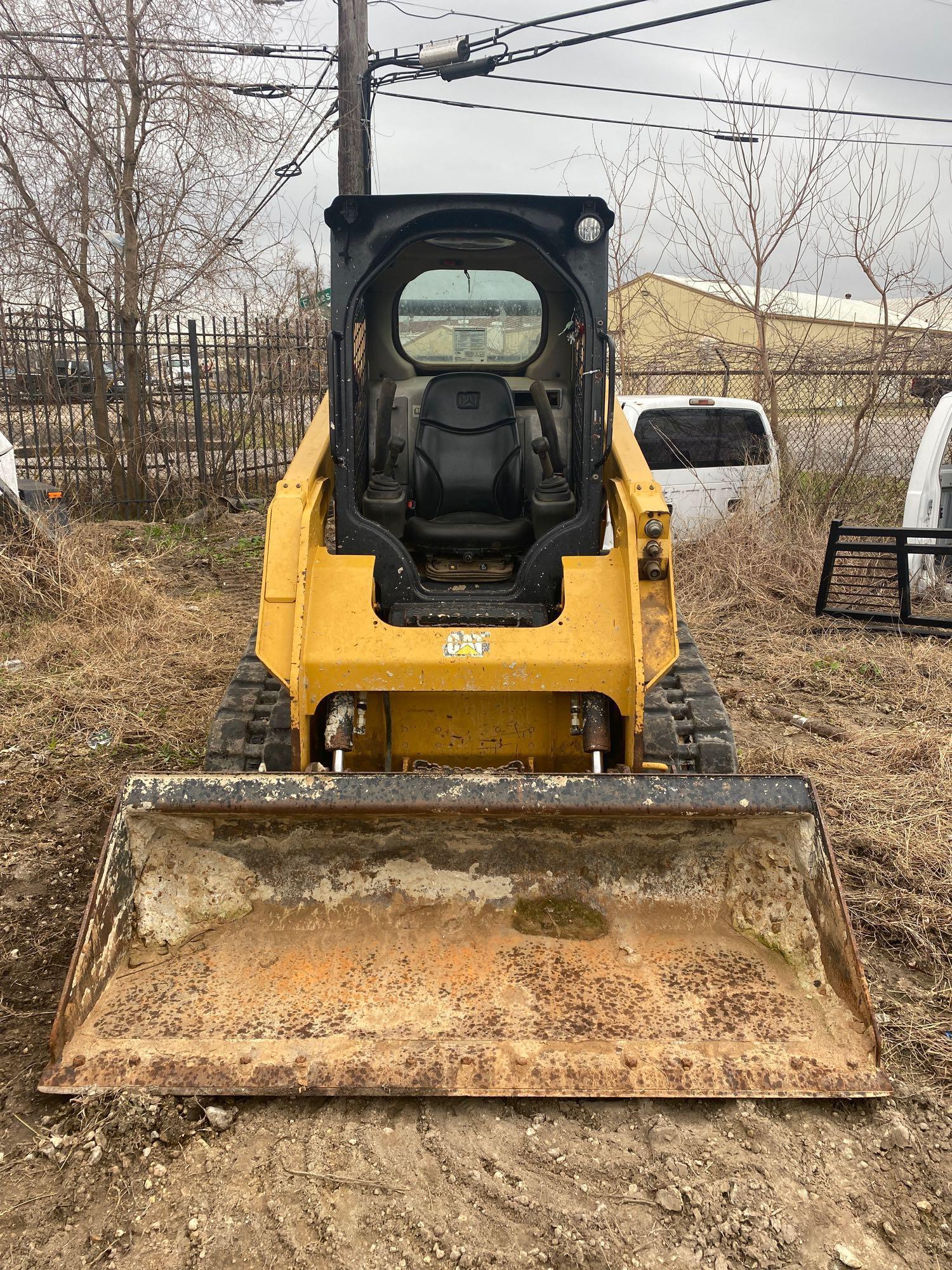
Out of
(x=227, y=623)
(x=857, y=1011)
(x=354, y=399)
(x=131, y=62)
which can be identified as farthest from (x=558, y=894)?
(x=131, y=62)

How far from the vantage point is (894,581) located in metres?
7.53

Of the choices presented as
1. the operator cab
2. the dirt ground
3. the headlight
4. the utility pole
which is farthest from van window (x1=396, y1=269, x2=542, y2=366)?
the utility pole

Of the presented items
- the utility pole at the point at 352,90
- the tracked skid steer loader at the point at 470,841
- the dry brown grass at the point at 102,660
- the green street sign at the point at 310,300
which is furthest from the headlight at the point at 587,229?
the green street sign at the point at 310,300

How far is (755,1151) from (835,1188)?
19 cm

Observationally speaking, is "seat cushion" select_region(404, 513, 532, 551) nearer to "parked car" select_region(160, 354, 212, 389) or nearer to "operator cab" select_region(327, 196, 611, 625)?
"operator cab" select_region(327, 196, 611, 625)

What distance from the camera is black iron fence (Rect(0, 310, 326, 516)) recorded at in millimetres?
10773

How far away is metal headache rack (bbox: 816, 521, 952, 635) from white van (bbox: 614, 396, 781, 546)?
4.02 feet

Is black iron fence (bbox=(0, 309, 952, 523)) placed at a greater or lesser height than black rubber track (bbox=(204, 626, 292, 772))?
lesser

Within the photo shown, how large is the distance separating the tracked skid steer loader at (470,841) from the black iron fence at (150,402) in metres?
7.66

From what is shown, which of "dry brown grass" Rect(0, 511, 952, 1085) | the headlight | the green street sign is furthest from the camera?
the green street sign

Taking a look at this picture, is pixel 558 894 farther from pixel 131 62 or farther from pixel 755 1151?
pixel 131 62

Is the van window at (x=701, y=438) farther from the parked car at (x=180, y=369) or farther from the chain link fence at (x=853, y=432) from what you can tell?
the parked car at (x=180, y=369)

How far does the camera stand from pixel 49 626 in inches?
257

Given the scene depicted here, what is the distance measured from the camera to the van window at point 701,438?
8438 mm
